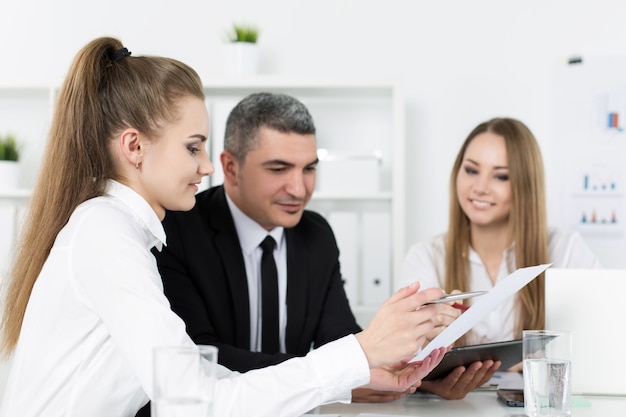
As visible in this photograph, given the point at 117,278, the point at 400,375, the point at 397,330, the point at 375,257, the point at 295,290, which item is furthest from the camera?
the point at 375,257

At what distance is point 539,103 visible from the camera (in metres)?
3.32

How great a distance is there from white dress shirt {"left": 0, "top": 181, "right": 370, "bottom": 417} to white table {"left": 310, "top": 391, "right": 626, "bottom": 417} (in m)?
0.31

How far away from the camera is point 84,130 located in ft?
4.53

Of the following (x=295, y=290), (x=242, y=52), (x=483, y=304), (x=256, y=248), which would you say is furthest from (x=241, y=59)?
(x=483, y=304)

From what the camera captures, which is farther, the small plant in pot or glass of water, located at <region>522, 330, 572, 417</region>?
the small plant in pot

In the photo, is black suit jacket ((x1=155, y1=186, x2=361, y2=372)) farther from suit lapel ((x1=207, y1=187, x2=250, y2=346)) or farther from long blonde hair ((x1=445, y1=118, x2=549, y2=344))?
long blonde hair ((x1=445, y1=118, x2=549, y2=344))

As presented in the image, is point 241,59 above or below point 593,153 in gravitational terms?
above

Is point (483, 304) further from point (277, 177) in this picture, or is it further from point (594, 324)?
point (277, 177)

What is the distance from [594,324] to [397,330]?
2.26 feet

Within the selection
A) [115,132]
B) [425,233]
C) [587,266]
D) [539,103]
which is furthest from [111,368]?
[539,103]

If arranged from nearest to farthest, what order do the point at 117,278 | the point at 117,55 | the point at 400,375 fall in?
the point at 117,278, the point at 117,55, the point at 400,375

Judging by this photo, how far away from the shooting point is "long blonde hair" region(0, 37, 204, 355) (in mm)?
1369

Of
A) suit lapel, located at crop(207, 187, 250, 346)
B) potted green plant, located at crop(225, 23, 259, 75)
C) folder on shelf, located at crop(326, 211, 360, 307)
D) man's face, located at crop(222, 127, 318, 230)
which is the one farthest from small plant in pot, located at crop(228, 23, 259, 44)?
suit lapel, located at crop(207, 187, 250, 346)

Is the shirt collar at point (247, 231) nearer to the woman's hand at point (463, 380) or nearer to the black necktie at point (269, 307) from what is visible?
the black necktie at point (269, 307)
